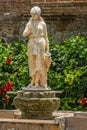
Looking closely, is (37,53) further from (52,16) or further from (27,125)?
(52,16)

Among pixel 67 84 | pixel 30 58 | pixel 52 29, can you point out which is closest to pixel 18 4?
pixel 52 29

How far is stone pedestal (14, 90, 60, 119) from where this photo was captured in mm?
9516

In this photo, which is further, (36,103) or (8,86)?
(8,86)

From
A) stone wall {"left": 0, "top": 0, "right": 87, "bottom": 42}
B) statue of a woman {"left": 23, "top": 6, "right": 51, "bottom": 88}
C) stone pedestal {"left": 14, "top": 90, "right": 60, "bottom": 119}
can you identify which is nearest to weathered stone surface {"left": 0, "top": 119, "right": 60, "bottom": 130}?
stone pedestal {"left": 14, "top": 90, "right": 60, "bottom": 119}

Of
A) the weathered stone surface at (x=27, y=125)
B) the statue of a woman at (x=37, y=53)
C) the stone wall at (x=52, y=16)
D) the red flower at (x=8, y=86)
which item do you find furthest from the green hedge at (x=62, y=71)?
the weathered stone surface at (x=27, y=125)

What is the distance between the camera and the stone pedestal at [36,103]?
9.52m

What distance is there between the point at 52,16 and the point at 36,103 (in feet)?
20.8

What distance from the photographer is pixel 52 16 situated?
15.5 m

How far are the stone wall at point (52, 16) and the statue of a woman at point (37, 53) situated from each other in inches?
210

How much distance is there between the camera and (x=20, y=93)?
31.8 feet

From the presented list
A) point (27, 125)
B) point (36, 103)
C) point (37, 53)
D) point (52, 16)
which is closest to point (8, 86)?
point (37, 53)

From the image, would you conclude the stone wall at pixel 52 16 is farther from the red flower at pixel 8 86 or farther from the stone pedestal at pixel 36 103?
the stone pedestal at pixel 36 103

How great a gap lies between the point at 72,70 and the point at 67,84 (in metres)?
0.46

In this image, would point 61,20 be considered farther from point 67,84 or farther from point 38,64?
point 38,64
